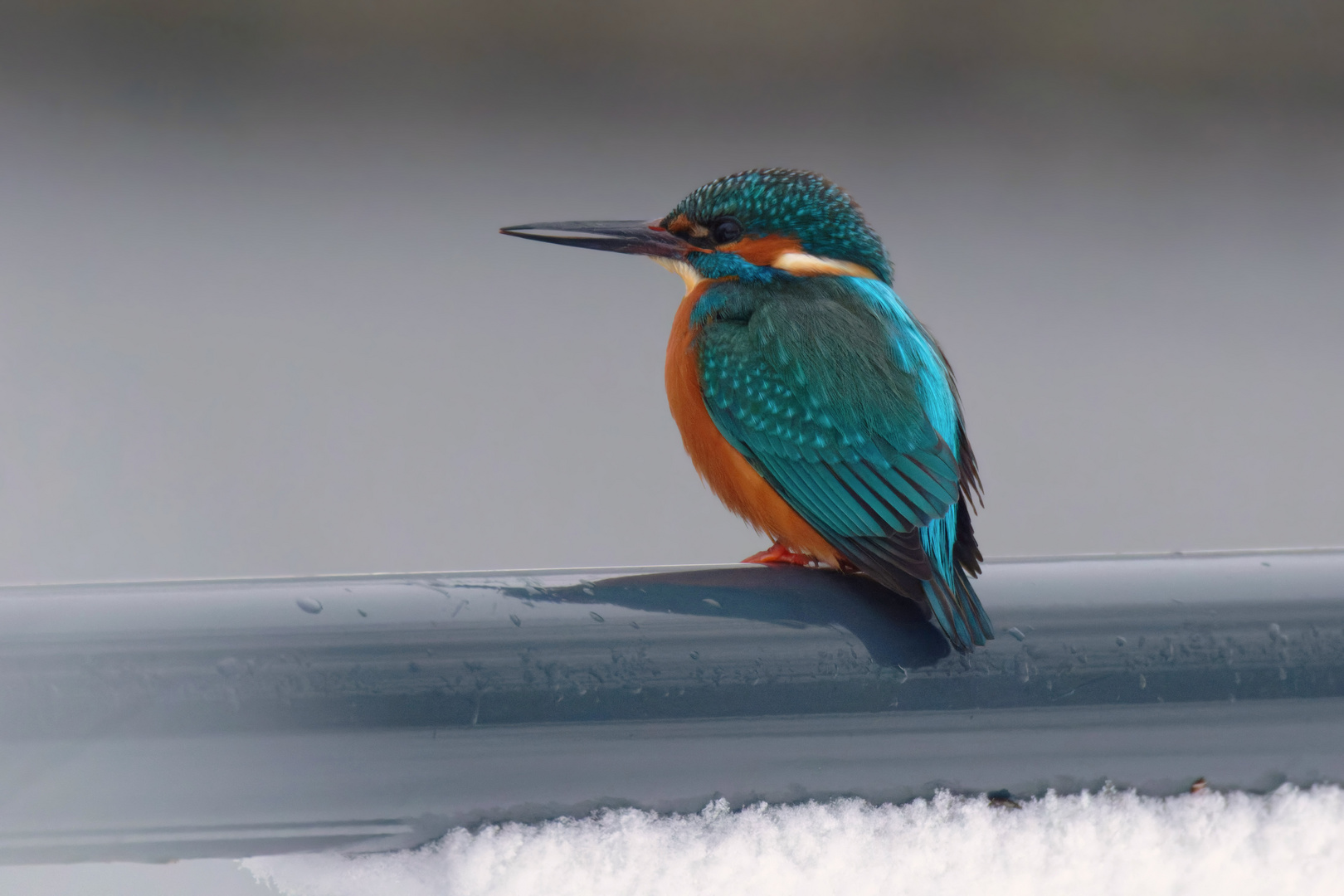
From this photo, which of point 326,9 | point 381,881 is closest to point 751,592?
point 381,881

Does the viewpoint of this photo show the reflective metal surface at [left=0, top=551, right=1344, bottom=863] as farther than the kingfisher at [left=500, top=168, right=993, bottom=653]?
No

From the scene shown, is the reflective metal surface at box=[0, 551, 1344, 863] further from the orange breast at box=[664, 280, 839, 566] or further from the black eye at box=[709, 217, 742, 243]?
the black eye at box=[709, 217, 742, 243]

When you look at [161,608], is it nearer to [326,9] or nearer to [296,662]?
[296,662]

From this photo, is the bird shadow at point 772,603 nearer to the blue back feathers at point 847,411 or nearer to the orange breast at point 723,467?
the blue back feathers at point 847,411

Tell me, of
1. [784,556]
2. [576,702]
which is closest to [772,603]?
[576,702]

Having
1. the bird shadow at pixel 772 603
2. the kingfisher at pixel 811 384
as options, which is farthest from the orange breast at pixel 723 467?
the bird shadow at pixel 772 603

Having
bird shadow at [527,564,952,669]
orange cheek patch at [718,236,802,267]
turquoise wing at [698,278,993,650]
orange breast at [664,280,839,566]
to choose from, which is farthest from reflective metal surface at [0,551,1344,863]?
orange cheek patch at [718,236,802,267]

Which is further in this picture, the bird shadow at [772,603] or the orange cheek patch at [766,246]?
the orange cheek patch at [766,246]
